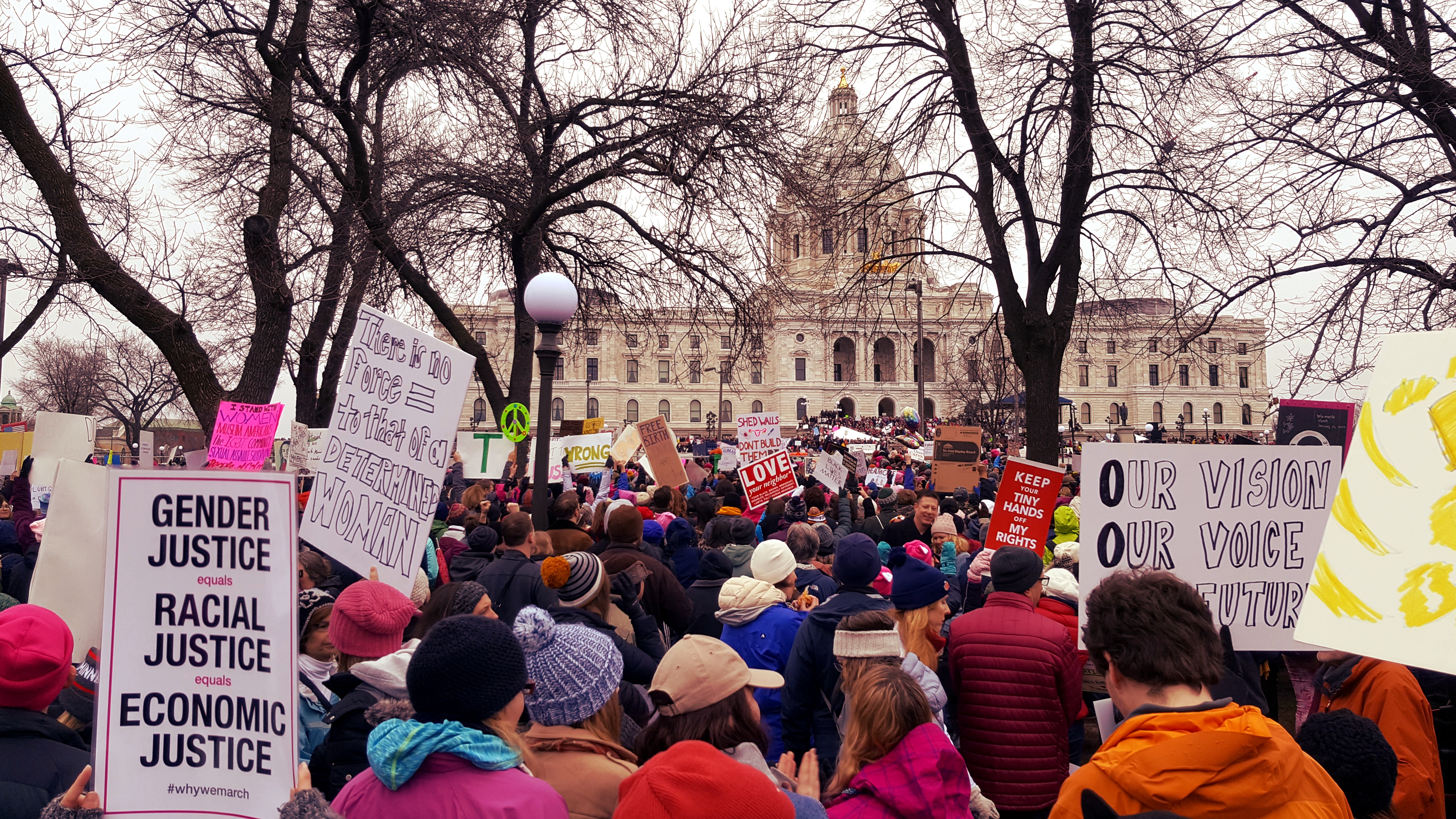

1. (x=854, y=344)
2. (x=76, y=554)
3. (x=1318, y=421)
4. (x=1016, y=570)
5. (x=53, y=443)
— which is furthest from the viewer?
(x=854, y=344)

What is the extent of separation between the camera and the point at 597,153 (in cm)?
1331

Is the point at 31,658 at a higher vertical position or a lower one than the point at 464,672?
lower

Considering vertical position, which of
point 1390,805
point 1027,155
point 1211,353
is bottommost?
point 1390,805

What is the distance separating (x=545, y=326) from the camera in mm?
7863

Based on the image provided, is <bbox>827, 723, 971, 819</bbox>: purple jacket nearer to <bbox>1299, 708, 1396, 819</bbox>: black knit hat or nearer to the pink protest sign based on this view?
<bbox>1299, 708, 1396, 819</bbox>: black knit hat

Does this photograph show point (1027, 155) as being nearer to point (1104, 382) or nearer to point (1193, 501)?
point (1193, 501)

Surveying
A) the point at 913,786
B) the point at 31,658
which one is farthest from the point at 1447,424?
the point at 31,658

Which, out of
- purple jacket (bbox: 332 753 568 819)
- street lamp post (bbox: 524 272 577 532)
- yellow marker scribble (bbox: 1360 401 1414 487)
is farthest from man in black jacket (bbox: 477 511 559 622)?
yellow marker scribble (bbox: 1360 401 1414 487)

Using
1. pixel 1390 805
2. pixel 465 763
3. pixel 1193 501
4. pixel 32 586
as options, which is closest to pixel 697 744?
pixel 465 763

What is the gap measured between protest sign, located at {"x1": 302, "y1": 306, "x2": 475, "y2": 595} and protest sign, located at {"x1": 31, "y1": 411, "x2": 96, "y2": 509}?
7789 mm

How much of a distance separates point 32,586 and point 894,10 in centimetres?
1044

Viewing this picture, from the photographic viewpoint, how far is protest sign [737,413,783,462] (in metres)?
14.4

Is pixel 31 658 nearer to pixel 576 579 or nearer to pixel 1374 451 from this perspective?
pixel 576 579

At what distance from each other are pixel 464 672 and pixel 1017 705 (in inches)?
96.8
